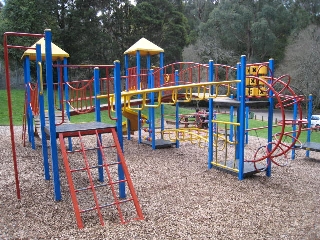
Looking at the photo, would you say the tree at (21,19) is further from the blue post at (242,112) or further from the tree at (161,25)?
the blue post at (242,112)

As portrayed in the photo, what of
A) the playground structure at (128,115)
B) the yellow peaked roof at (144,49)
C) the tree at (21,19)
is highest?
the tree at (21,19)

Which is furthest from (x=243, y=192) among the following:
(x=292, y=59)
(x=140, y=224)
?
(x=292, y=59)

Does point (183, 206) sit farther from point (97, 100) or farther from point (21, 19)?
point (21, 19)

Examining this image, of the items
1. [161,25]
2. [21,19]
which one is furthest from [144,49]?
[161,25]

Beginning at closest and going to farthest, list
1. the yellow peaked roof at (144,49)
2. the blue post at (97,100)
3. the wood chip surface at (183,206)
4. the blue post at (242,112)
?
1. the wood chip surface at (183,206)
2. the blue post at (97,100)
3. the blue post at (242,112)
4. the yellow peaked roof at (144,49)

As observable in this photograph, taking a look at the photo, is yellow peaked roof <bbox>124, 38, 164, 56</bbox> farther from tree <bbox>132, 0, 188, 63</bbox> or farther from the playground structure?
tree <bbox>132, 0, 188, 63</bbox>

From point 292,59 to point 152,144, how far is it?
2069cm

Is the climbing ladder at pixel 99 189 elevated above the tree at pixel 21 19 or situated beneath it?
situated beneath

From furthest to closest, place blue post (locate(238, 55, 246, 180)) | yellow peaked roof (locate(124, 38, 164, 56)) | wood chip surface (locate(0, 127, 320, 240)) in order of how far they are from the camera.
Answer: yellow peaked roof (locate(124, 38, 164, 56)) < blue post (locate(238, 55, 246, 180)) < wood chip surface (locate(0, 127, 320, 240))

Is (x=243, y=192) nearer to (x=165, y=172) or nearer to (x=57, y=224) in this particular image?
(x=165, y=172)

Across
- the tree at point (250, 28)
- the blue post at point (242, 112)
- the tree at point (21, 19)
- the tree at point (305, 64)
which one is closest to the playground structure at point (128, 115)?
the blue post at point (242, 112)

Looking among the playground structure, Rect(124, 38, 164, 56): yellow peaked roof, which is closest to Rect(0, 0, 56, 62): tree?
Result: Rect(124, 38, 164, 56): yellow peaked roof

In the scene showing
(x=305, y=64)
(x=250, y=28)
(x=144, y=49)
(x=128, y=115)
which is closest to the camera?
(x=144, y=49)

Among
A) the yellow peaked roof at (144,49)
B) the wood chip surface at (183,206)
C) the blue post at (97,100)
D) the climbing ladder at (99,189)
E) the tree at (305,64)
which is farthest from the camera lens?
the tree at (305,64)
